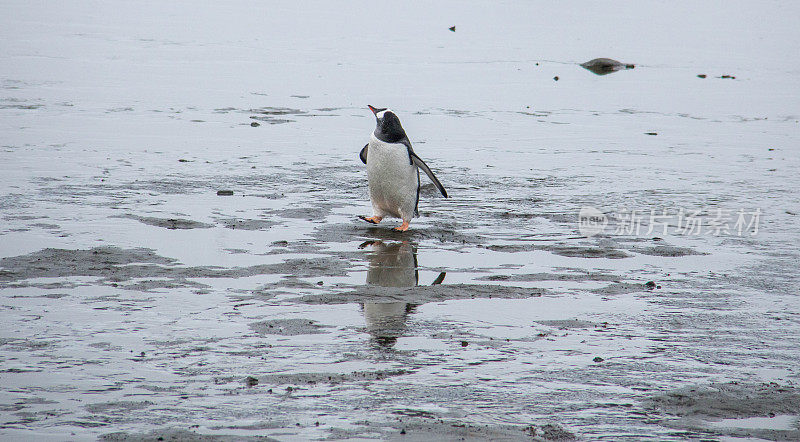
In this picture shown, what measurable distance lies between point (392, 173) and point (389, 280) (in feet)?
5.83

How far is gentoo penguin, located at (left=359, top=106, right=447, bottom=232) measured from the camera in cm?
845

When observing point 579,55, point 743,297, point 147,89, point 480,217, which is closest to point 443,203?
point 480,217

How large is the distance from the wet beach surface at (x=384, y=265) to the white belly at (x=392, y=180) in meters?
0.23

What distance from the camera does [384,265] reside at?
7.29 m

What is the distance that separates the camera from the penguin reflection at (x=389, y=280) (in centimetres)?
580

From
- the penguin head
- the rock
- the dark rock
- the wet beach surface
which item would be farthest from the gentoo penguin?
the rock

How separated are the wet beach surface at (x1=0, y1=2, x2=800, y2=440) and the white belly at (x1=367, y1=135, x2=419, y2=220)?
9.2 inches

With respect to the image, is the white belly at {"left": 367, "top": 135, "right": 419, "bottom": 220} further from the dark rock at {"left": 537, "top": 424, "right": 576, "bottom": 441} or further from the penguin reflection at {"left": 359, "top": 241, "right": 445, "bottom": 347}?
the dark rock at {"left": 537, "top": 424, "right": 576, "bottom": 441}

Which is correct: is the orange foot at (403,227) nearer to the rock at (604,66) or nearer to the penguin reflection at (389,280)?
the penguin reflection at (389,280)

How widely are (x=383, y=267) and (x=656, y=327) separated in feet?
6.90

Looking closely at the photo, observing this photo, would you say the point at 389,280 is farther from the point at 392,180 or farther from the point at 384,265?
the point at 392,180

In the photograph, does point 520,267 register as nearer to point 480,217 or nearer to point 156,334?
point 480,217
